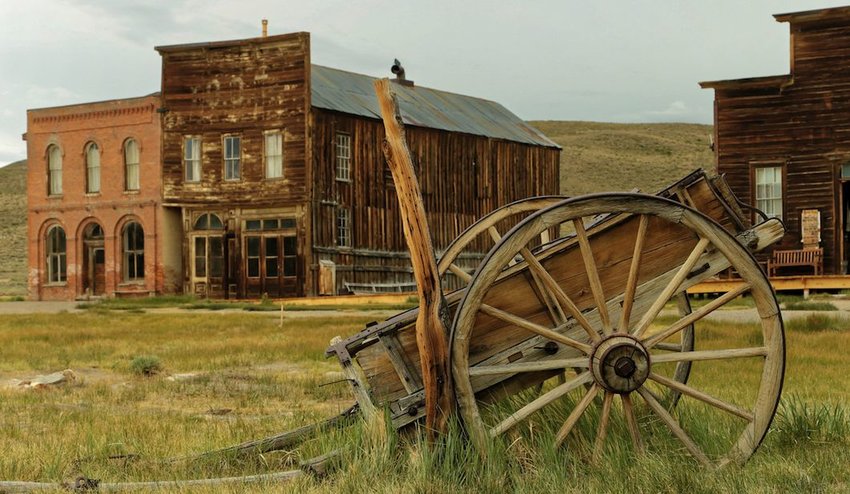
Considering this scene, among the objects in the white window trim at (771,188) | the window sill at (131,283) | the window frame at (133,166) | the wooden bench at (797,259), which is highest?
the window frame at (133,166)

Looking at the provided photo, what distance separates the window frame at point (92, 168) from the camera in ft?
117

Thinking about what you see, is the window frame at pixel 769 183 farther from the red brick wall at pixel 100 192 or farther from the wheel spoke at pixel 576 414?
the wheel spoke at pixel 576 414

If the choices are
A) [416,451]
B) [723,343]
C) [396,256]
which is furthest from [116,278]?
[416,451]

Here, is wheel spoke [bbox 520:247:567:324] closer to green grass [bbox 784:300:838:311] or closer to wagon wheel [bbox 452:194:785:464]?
wagon wheel [bbox 452:194:785:464]

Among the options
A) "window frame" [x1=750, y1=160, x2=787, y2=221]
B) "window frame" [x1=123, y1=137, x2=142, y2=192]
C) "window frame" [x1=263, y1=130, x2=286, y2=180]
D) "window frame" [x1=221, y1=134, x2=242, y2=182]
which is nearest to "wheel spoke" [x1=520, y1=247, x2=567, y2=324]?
"window frame" [x1=750, y1=160, x2=787, y2=221]

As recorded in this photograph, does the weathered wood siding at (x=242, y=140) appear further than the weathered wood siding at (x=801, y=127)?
Yes

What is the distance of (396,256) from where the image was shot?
34281 mm

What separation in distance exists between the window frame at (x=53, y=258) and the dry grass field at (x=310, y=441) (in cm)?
2319

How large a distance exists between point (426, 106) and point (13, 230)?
53358mm

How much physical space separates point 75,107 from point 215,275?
8200 millimetres

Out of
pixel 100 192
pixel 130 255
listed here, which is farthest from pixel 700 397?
pixel 100 192

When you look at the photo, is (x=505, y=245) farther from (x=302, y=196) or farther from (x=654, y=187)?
(x=654, y=187)

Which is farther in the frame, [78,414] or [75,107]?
[75,107]

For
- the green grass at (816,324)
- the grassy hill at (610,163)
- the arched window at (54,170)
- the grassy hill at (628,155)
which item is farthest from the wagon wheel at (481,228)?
the grassy hill at (628,155)
